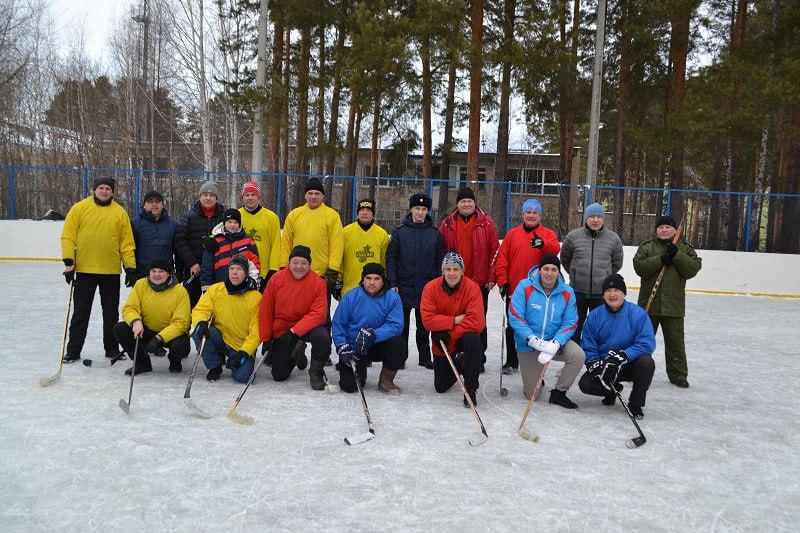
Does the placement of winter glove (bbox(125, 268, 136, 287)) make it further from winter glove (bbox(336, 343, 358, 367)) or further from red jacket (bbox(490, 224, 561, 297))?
red jacket (bbox(490, 224, 561, 297))

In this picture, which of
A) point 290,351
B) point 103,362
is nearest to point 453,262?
point 290,351

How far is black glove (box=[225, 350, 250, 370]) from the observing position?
507 centimetres

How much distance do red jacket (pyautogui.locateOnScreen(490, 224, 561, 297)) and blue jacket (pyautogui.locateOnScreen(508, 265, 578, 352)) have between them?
0.67 metres

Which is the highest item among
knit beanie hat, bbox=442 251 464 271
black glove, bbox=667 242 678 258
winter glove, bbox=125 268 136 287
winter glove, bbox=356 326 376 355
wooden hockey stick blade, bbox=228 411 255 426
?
black glove, bbox=667 242 678 258

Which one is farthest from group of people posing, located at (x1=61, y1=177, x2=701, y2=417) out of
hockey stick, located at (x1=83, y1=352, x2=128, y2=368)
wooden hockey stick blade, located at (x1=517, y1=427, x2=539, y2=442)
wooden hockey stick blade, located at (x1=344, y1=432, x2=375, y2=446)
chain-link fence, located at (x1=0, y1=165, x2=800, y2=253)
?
chain-link fence, located at (x1=0, y1=165, x2=800, y2=253)

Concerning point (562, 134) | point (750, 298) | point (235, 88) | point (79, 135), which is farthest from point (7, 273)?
point (79, 135)

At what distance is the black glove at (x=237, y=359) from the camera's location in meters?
5.07

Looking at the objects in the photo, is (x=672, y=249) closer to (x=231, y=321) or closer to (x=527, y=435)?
(x=527, y=435)

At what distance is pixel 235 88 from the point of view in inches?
615

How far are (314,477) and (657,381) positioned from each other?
3.62 meters

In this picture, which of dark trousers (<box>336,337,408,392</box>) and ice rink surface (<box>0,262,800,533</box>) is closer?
ice rink surface (<box>0,262,800,533</box>)

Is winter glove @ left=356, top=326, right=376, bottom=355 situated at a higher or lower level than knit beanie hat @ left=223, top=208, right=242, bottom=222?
lower

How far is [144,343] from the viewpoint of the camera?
17.1 feet

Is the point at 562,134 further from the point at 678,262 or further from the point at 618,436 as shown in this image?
the point at 618,436
